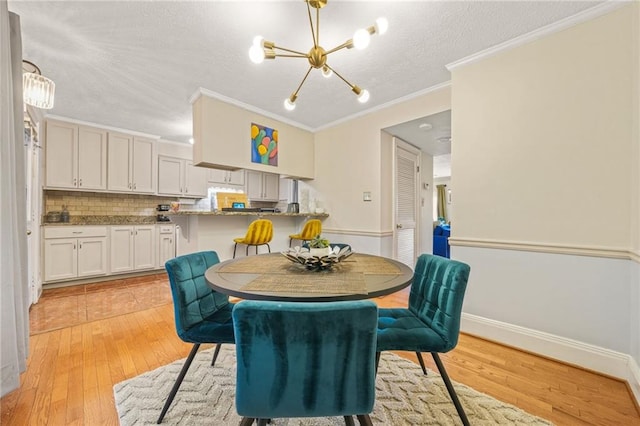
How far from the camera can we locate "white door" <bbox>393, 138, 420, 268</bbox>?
3648 millimetres

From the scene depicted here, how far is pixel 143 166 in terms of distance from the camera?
445 cm

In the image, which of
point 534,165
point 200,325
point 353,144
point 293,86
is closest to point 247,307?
point 200,325

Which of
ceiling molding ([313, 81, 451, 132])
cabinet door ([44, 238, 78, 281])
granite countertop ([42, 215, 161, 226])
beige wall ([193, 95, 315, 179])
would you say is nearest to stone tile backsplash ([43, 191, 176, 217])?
granite countertop ([42, 215, 161, 226])

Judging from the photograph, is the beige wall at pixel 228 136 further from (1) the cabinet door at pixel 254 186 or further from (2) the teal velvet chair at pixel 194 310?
(1) the cabinet door at pixel 254 186

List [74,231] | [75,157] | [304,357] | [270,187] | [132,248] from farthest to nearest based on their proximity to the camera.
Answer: [270,187] → [132,248] → [75,157] → [74,231] → [304,357]

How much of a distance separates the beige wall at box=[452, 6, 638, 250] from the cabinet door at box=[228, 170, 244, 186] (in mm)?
4151

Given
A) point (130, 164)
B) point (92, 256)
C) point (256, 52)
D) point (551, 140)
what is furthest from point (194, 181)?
point (551, 140)

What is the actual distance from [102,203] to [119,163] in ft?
2.49

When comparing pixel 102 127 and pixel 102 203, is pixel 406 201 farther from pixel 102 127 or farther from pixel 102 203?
pixel 102 203

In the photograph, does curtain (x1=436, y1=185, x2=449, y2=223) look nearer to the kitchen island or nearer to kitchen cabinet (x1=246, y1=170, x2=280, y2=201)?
kitchen cabinet (x1=246, y1=170, x2=280, y2=201)

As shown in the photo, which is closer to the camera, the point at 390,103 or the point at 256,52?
the point at 256,52

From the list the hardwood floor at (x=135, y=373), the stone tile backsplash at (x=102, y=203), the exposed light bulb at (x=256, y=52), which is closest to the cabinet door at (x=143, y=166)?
the stone tile backsplash at (x=102, y=203)

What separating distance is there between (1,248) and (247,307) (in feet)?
5.08

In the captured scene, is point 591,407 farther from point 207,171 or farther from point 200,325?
point 207,171
